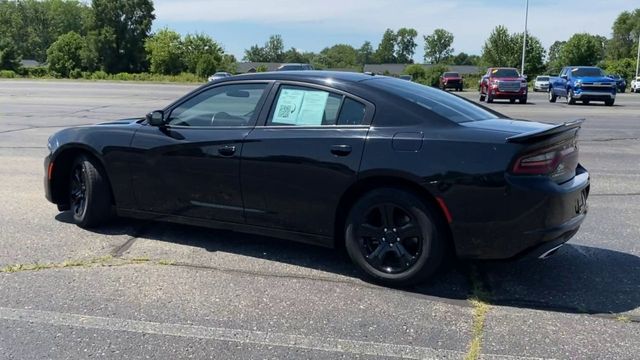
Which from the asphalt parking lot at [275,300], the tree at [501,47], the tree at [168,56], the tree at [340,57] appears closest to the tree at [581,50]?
the tree at [501,47]

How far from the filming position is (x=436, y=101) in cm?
486

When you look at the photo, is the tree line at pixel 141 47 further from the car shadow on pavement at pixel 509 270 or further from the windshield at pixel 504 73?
the car shadow on pavement at pixel 509 270

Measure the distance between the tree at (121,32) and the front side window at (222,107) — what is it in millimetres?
96537

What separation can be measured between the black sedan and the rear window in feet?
0.07

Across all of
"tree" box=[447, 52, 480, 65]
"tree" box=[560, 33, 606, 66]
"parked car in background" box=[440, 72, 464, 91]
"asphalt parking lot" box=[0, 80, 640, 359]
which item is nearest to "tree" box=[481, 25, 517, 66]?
"tree" box=[560, 33, 606, 66]

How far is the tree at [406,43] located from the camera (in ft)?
623

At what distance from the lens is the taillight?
13.3ft

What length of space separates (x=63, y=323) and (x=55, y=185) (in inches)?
101

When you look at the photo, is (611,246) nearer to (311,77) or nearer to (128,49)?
(311,77)

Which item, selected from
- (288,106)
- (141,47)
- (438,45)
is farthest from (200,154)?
(438,45)

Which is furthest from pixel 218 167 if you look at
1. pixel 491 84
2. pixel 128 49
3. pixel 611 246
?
pixel 128 49

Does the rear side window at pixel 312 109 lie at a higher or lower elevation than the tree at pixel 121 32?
lower

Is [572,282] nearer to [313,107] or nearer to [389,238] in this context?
[389,238]

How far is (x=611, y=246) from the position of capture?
5477mm
